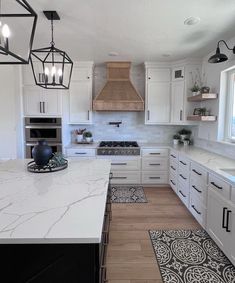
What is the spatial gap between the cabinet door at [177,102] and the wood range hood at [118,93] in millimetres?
670

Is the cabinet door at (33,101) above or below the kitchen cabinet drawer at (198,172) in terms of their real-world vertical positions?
above

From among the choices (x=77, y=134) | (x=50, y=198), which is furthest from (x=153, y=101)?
(x=50, y=198)

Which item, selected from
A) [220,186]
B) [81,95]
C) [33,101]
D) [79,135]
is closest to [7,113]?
[33,101]

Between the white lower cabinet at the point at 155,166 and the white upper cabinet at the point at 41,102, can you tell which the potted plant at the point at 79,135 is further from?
the white lower cabinet at the point at 155,166

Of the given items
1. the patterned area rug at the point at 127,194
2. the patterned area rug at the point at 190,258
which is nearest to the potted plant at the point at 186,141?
the patterned area rug at the point at 127,194

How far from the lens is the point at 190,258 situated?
2174 mm

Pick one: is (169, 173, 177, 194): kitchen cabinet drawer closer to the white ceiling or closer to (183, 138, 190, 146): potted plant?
(183, 138, 190, 146): potted plant

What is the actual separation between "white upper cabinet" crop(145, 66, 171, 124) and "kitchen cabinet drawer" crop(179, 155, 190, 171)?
1.16 meters

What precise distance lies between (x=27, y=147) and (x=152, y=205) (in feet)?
8.75

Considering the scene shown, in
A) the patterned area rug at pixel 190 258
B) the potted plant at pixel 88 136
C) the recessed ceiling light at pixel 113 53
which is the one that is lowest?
the patterned area rug at pixel 190 258

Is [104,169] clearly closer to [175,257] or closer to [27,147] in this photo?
[175,257]

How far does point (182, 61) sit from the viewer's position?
4.11m

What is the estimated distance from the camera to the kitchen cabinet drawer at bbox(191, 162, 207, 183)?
102 inches

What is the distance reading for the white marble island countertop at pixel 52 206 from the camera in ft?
3.39
